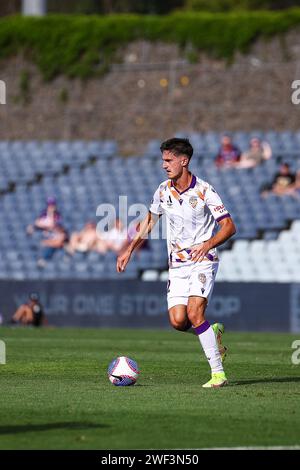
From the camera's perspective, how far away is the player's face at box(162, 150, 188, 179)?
11664 millimetres

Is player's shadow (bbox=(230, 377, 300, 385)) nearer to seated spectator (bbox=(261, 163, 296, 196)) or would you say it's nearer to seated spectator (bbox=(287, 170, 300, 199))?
seated spectator (bbox=(287, 170, 300, 199))

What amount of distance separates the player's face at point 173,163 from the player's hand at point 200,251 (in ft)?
2.40

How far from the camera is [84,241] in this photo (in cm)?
2861

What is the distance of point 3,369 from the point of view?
13.8 metres

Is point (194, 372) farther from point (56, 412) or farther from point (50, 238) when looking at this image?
point (50, 238)

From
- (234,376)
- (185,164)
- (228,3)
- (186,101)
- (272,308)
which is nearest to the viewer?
(185,164)

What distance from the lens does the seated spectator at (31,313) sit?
84.8ft

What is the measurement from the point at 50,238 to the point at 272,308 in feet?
22.9

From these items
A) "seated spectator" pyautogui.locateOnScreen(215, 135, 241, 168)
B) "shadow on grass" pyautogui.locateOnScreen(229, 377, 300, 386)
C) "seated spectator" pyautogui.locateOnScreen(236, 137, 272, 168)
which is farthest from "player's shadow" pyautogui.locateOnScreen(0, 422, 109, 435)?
"seated spectator" pyautogui.locateOnScreen(215, 135, 241, 168)

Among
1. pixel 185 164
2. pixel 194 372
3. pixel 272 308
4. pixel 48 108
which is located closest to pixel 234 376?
pixel 194 372

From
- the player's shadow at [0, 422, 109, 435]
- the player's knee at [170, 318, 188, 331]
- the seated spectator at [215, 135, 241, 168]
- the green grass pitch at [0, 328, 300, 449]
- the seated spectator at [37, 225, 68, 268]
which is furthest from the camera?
the seated spectator at [215, 135, 241, 168]

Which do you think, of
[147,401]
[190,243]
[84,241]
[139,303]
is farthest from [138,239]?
[84,241]

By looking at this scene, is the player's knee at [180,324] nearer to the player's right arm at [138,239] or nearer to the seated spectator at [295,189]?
the player's right arm at [138,239]

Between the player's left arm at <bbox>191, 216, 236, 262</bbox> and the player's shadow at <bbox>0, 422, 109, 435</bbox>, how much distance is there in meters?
3.13
